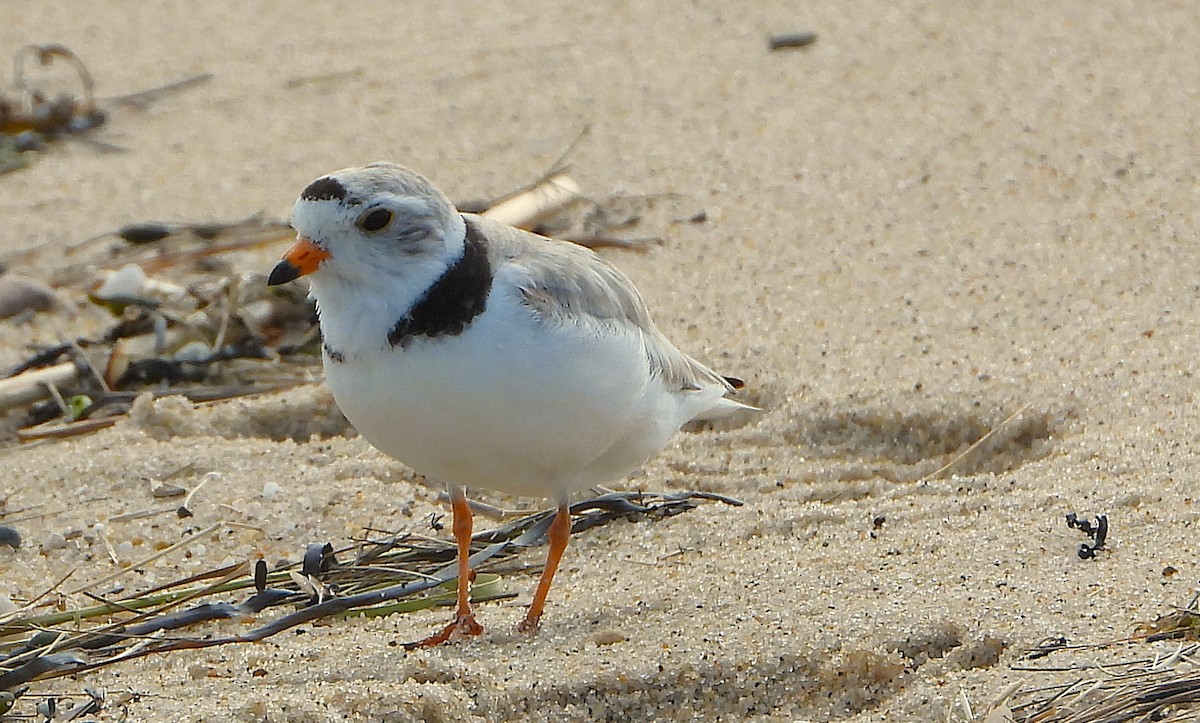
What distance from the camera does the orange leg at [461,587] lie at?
362cm

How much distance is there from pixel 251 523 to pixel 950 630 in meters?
1.91

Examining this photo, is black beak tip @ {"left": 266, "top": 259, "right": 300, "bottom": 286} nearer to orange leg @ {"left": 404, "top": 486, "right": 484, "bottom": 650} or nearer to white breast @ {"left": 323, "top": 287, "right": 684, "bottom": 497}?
white breast @ {"left": 323, "top": 287, "right": 684, "bottom": 497}

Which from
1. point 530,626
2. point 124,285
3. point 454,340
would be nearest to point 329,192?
point 454,340

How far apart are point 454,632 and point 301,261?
91 cm

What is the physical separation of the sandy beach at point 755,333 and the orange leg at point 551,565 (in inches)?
2.5

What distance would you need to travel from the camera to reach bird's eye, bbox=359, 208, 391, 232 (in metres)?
3.38

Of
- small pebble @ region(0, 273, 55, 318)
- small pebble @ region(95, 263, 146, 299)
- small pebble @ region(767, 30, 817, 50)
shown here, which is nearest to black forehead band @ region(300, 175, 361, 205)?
small pebble @ region(95, 263, 146, 299)

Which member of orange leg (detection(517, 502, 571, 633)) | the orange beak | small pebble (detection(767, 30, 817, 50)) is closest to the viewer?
the orange beak

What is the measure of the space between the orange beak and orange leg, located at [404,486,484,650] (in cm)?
67

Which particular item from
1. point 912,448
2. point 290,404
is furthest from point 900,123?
point 290,404

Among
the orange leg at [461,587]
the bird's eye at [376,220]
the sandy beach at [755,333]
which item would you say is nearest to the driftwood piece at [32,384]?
the sandy beach at [755,333]

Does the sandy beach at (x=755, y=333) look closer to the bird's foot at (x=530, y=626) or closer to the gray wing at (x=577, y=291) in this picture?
the bird's foot at (x=530, y=626)

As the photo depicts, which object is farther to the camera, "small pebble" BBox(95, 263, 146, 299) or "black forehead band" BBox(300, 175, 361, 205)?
"small pebble" BBox(95, 263, 146, 299)

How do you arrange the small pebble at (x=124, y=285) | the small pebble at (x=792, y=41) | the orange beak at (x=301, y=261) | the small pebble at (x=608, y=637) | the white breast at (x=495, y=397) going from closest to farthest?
the white breast at (x=495, y=397)
the orange beak at (x=301, y=261)
the small pebble at (x=608, y=637)
the small pebble at (x=124, y=285)
the small pebble at (x=792, y=41)
